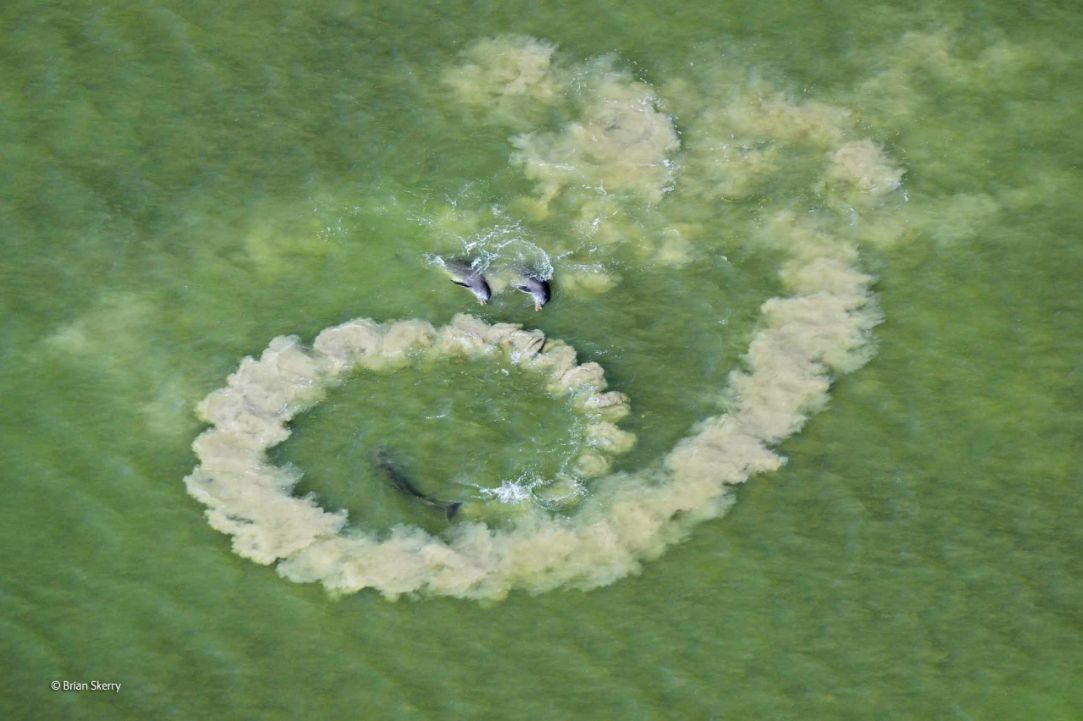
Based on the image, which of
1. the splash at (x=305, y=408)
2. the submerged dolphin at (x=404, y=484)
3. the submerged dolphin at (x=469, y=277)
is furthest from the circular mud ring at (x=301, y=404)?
the submerged dolphin at (x=404, y=484)

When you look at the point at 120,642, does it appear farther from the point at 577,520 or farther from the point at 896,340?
the point at 896,340

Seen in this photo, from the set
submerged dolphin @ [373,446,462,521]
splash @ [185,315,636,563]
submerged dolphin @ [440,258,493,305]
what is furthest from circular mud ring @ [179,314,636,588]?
submerged dolphin @ [373,446,462,521]

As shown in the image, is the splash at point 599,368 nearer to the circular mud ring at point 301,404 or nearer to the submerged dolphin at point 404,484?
the circular mud ring at point 301,404

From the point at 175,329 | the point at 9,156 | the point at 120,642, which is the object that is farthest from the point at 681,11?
the point at 120,642

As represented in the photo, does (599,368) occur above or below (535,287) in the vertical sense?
below

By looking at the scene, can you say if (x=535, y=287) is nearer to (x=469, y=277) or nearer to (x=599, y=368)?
(x=469, y=277)

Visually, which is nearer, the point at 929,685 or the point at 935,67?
the point at 929,685

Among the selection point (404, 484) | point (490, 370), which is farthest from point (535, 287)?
point (404, 484)
